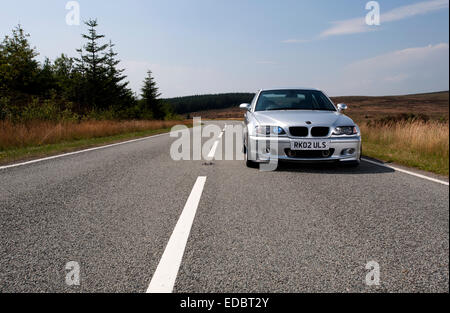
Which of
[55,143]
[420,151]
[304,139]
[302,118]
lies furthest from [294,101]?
[55,143]

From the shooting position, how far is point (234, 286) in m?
1.97

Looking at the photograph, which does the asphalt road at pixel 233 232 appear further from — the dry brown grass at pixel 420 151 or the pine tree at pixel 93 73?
the pine tree at pixel 93 73

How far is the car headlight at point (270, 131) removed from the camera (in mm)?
5785

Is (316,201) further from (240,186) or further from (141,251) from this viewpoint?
(141,251)

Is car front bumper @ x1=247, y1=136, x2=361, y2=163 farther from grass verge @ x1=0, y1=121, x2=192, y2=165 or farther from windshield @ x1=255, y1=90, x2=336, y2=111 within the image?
grass verge @ x1=0, y1=121, x2=192, y2=165

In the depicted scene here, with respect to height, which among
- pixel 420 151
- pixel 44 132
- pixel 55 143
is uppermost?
pixel 44 132

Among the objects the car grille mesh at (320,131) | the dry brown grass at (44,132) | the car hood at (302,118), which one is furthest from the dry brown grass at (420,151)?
the dry brown grass at (44,132)

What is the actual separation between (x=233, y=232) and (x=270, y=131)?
3.28 meters

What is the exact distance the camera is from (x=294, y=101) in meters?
7.31

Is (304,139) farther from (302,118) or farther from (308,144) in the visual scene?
(302,118)

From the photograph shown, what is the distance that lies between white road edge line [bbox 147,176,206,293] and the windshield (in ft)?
13.6

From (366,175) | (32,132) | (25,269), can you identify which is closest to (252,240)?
(25,269)

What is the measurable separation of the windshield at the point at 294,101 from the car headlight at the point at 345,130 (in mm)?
1264

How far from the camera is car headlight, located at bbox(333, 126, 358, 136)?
5.78 m
